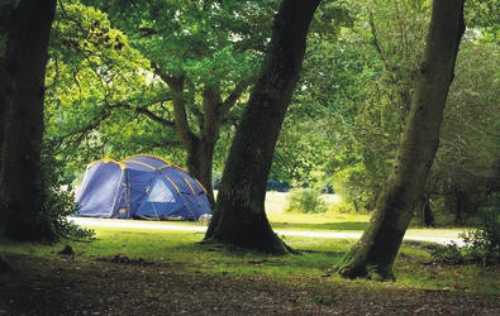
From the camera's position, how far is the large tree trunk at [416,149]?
35.9ft

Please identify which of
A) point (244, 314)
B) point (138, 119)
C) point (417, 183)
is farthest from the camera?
point (138, 119)

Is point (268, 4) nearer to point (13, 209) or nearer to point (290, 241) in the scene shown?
point (290, 241)

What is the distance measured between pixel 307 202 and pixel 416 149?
33.4 meters

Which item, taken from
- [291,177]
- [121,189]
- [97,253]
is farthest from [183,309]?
[291,177]

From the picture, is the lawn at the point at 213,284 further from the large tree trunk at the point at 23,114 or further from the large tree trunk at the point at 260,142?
the large tree trunk at the point at 23,114

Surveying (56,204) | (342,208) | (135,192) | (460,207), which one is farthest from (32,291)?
(342,208)

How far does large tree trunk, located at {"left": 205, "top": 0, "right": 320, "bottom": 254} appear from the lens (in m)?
14.0

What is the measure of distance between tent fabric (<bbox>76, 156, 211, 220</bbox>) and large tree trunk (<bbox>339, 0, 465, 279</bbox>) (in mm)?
16762

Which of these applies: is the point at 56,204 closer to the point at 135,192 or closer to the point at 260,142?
the point at 260,142

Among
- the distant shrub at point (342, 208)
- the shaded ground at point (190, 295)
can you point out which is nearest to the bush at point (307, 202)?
the distant shrub at point (342, 208)

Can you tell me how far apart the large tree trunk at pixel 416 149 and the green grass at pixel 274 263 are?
458 millimetres

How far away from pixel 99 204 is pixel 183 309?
20591 millimetres

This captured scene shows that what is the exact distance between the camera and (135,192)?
2738 centimetres

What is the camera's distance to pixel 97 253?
13195 millimetres
